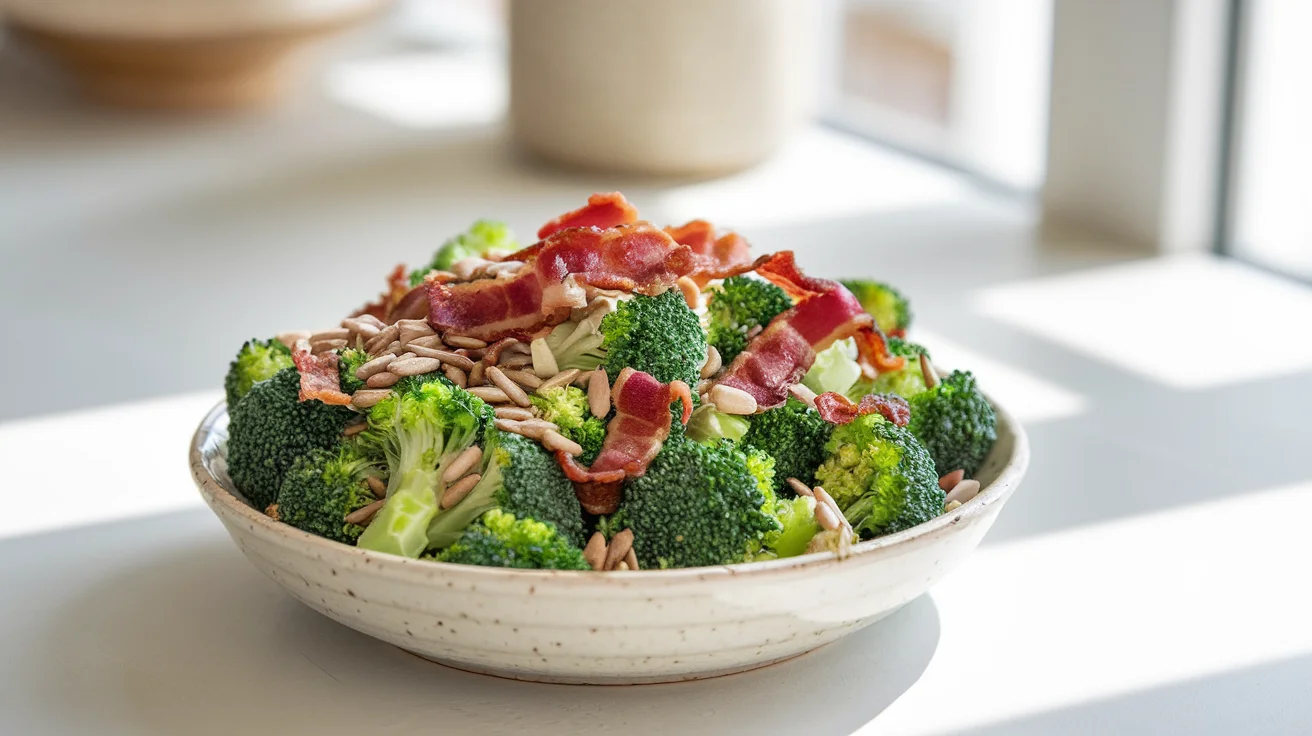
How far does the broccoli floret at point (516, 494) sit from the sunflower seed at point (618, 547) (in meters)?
0.03

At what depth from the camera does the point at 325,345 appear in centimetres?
140

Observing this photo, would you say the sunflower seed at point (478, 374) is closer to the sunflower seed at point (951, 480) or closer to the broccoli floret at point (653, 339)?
the broccoli floret at point (653, 339)

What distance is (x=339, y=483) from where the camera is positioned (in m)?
1.23

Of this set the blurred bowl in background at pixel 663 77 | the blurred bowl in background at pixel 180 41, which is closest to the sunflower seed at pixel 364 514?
the blurred bowl in background at pixel 663 77

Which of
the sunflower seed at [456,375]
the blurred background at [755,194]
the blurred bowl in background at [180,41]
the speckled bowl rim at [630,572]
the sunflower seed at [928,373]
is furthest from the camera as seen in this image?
the blurred bowl in background at [180,41]

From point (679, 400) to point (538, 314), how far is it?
156mm

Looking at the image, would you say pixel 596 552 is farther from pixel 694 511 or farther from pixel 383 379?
pixel 383 379

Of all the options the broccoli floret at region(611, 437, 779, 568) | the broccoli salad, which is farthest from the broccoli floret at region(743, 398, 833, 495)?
the broccoli floret at region(611, 437, 779, 568)

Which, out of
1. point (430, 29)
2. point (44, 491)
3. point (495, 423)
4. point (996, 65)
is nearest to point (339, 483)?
point (495, 423)

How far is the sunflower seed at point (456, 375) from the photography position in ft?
4.24

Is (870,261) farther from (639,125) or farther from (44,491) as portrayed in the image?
(44,491)

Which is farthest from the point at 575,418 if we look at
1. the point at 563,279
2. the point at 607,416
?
the point at 563,279

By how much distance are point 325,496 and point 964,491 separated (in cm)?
56

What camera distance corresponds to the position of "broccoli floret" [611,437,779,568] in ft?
3.81
